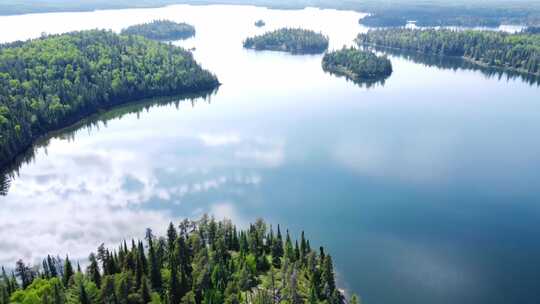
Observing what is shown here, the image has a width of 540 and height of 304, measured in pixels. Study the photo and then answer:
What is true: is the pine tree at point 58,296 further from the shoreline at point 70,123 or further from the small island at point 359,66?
the small island at point 359,66

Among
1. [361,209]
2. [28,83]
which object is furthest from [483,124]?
[28,83]

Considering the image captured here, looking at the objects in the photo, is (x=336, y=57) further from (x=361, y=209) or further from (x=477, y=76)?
(x=361, y=209)

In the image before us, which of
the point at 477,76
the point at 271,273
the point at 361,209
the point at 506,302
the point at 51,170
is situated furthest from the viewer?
the point at 477,76

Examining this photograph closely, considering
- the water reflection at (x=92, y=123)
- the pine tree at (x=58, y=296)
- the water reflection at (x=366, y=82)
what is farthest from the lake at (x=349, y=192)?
the water reflection at (x=366, y=82)

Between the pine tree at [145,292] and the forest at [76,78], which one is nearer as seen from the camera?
the pine tree at [145,292]

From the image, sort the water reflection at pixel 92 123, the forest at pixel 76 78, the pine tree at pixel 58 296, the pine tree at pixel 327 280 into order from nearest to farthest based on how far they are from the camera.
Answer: the pine tree at pixel 58 296 < the pine tree at pixel 327 280 < the water reflection at pixel 92 123 < the forest at pixel 76 78

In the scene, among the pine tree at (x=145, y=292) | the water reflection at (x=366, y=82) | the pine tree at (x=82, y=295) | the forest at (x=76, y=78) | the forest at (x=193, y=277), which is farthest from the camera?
the water reflection at (x=366, y=82)
